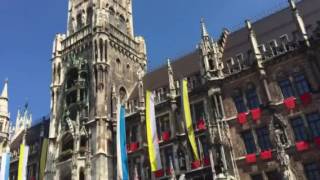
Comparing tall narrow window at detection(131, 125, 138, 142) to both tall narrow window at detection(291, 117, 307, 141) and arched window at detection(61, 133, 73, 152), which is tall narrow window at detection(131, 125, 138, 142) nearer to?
arched window at detection(61, 133, 73, 152)

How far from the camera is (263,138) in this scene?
1294 inches

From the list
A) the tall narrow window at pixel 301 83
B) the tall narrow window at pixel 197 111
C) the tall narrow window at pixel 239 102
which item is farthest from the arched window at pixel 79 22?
the tall narrow window at pixel 301 83

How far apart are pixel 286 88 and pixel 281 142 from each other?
17.9ft

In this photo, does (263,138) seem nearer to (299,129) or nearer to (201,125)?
Answer: (299,129)

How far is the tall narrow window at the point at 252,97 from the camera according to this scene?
3449 cm

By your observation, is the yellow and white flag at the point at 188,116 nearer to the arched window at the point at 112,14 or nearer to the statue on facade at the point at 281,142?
the statue on facade at the point at 281,142

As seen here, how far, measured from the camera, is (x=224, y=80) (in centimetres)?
3709

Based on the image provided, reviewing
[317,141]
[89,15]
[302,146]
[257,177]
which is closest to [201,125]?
[257,177]

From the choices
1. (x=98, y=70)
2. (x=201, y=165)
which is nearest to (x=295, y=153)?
(x=201, y=165)

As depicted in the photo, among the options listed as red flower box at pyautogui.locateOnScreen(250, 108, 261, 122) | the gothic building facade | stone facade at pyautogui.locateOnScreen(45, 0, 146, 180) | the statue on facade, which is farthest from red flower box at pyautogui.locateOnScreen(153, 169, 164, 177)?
the statue on facade

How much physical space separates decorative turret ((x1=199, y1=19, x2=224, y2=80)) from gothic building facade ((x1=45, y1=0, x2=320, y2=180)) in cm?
11

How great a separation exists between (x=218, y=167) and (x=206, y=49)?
1308cm

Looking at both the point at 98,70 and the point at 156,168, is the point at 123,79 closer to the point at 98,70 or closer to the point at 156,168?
the point at 98,70

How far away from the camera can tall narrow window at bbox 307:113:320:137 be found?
30359 millimetres
